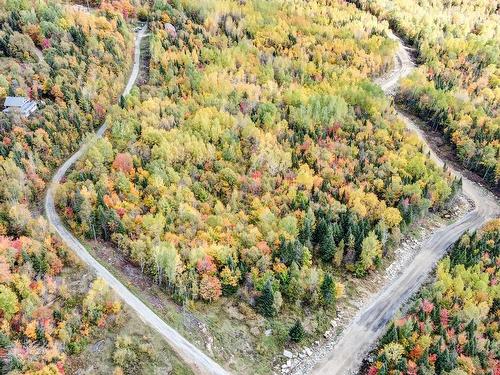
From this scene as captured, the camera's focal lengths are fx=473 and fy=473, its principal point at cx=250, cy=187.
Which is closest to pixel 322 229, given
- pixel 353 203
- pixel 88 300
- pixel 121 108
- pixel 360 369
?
pixel 353 203

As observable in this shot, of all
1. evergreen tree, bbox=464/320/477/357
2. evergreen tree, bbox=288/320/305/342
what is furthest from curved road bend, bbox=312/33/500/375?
evergreen tree, bbox=464/320/477/357

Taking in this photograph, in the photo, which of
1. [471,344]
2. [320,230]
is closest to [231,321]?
[320,230]

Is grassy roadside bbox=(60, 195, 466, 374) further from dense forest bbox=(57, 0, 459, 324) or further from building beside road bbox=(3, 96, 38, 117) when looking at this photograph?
building beside road bbox=(3, 96, 38, 117)

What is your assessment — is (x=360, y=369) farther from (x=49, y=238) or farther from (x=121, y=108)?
(x=121, y=108)

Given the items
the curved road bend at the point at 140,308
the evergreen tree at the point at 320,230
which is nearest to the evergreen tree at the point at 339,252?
the evergreen tree at the point at 320,230

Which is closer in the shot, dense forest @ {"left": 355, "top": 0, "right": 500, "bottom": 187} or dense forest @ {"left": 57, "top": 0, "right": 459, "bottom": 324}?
dense forest @ {"left": 57, "top": 0, "right": 459, "bottom": 324}

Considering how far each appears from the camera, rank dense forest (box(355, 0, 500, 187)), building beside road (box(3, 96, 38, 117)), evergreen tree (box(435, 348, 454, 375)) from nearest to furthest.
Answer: evergreen tree (box(435, 348, 454, 375)) < building beside road (box(3, 96, 38, 117)) < dense forest (box(355, 0, 500, 187))
